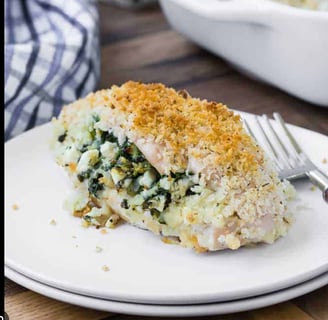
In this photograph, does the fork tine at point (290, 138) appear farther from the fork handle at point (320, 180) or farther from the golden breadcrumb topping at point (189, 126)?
the golden breadcrumb topping at point (189, 126)

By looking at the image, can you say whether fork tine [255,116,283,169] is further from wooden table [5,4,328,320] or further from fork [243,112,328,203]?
wooden table [5,4,328,320]

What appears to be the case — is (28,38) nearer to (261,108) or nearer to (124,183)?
(261,108)

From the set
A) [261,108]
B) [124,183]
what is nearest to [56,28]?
[261,108]

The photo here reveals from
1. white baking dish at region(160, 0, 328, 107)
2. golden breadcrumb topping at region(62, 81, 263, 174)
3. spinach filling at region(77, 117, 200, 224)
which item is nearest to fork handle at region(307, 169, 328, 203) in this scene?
golden breadcrumb topping at region(62, 81, 263, 174)

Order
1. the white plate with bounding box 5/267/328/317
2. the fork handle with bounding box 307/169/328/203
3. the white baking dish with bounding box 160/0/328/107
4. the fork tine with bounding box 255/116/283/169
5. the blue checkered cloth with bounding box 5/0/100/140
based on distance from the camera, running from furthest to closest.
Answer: the blue checkered cloth with bounding box 5/0/100/140 < the white baking dish with bounding box 160/0/328/107 < the fork tine with bounding box 255/116/283/169 < the fork handle with bounding box 307/169/328/203 < the white plate with bounding box 5/267/328/317

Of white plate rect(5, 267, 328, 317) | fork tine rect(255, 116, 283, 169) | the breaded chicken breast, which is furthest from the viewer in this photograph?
fork tine rect(255, 116, 283, 169)

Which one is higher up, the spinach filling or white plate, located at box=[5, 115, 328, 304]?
the spinach filling
